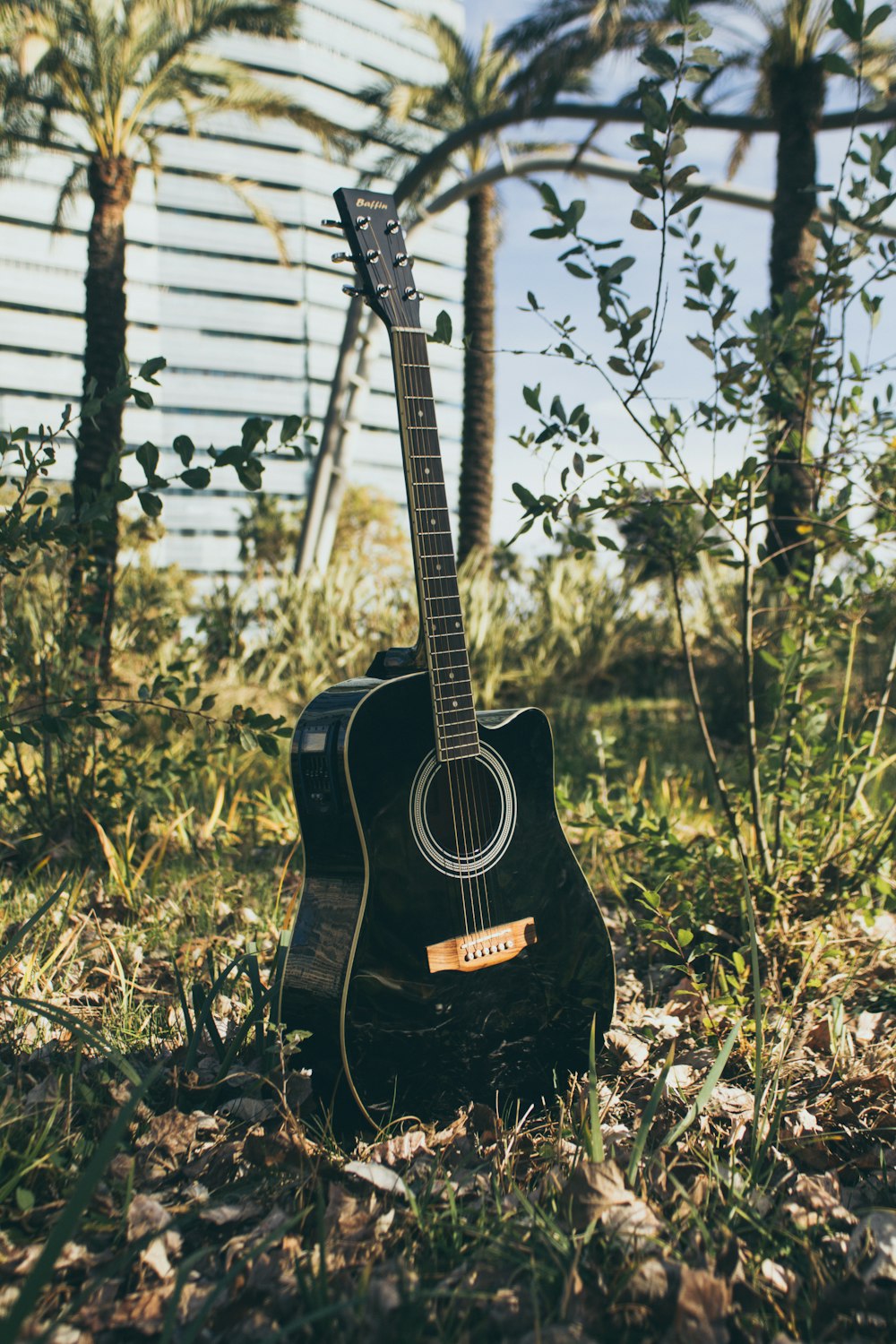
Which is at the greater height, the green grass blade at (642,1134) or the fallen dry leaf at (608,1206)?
the green grass blade at (642,1134)

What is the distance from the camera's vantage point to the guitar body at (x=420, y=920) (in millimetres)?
1958

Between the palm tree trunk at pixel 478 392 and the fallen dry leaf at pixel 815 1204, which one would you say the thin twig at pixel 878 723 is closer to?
the fallen dry leaf at pixel 815 1204

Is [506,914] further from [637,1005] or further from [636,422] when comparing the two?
[636,422]

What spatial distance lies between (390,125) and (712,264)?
14.9 metres

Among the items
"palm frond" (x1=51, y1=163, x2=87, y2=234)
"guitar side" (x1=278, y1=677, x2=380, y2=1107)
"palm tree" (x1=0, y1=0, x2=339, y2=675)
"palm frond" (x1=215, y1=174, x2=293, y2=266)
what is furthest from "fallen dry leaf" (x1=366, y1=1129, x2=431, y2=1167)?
"palm frond" (x1=51, y1=163, x2=87, y2=234)

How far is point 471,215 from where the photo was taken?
13.8 meters

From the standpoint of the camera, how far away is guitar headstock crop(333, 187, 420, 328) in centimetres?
216

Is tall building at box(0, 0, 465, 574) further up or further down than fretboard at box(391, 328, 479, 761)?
further up

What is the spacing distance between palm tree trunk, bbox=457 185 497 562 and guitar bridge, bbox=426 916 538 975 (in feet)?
34.8

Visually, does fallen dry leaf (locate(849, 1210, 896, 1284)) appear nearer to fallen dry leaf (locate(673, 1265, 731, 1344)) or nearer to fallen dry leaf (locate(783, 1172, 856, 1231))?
fallen dry leaf (locate(783, 1172, 856, 1231))

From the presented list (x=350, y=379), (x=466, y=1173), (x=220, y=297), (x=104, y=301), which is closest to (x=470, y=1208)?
(x=466, y=1173)

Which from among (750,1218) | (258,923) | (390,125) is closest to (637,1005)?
(750,1218)

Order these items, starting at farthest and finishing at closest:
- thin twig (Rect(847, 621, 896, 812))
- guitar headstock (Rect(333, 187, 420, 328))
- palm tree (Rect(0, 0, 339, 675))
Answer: palm tree (Rect(0, 0, 339, 675)) < thin twig (Rect(847, 621, 896, 812)) < guitar headstock (Rect(333, 187, 420, 328))

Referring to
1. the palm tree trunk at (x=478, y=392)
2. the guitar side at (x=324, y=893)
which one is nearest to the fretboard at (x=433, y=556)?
the guitar side at (x=324, y=893)
